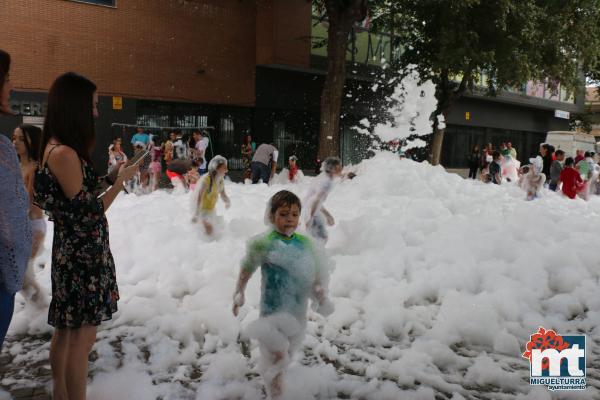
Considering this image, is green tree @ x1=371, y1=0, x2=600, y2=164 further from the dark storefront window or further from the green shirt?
the green shirt

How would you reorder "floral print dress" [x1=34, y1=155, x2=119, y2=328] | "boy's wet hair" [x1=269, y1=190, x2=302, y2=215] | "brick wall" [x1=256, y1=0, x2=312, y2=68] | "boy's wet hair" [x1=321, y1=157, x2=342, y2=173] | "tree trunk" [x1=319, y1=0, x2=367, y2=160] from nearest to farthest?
"floral print dress" [x1=34, y1=155, x2=119, y2=328], "boy's wet hair" [x1=269, y1=190, x2=302, y2=215], "boy's wet hair" [x1=321, y1=157, x2=342, y2=173], "tree trunk" [x1=319, y1=0, x2=367, y2=160], "brick wall" [x1=256, y1=0, x2=312, y2=68]

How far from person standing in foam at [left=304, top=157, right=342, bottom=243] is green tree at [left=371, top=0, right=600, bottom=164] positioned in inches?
493

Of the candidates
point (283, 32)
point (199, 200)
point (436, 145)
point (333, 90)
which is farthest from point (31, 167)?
point (436, 145)

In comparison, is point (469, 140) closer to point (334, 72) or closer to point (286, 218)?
point (334, 72)

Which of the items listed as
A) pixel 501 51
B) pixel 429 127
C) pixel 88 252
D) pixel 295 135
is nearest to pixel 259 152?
pixel 295 135

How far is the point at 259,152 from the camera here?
1731 cm

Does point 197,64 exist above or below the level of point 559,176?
above

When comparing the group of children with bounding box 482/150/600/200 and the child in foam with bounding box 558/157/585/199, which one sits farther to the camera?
the child in foam with bounding box 558/157/585/199

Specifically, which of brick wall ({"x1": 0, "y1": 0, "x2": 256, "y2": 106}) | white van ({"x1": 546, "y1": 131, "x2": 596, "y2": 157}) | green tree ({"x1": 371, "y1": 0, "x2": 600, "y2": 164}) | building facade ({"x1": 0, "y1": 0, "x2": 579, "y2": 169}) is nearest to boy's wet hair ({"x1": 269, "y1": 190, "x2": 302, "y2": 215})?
green tree ({"x1": 371, "y1": 0, "x2": 600, "y2": 164})

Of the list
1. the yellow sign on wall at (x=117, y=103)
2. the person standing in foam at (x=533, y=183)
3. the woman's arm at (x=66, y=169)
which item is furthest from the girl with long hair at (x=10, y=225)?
the yellow sign on wall at (x=117, y=103)

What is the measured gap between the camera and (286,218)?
3682mm

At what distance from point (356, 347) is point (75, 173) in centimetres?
294

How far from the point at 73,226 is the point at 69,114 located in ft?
2.02

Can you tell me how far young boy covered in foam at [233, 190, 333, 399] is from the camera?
360 centimetres
